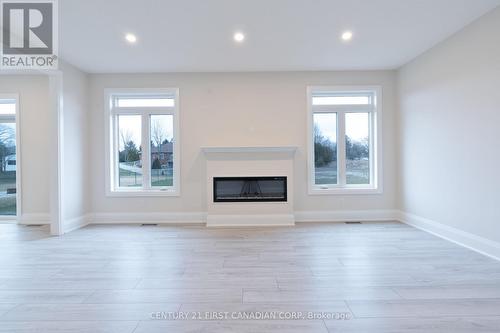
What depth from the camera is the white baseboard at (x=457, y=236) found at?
340 cm

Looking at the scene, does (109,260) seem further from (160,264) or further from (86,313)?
(86,313)

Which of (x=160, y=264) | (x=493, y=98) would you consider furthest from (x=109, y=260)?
(x=493, y=98)

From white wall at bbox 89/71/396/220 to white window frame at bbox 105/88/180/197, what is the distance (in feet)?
0.37

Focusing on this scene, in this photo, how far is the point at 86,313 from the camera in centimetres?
221

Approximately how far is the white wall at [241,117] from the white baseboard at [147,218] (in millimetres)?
69

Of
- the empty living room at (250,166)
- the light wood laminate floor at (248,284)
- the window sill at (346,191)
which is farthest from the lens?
the window sill at (346,191)

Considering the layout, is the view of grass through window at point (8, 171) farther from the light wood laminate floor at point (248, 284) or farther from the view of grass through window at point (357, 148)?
the view of grass through window at point (357, 148)

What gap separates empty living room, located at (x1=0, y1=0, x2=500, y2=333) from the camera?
2414 millimetres

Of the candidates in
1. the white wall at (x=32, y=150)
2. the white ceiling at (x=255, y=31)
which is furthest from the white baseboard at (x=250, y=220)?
the white wall at (x=32, y=150)

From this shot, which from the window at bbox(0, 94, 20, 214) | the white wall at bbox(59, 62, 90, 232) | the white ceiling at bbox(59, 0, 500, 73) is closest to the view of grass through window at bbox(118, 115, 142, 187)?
the white wall at bbox(59, 62, 90, 232)

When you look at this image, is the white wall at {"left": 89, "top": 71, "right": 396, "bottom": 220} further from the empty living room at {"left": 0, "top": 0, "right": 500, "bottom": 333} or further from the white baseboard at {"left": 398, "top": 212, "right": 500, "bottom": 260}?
the white baseboard at {"left": 398, "top": 212, "right": 500, "bottom": 260}

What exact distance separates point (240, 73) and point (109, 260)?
12.4ft

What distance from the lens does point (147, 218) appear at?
552 cm

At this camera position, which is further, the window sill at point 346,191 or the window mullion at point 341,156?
the window mullion at point 341,156
